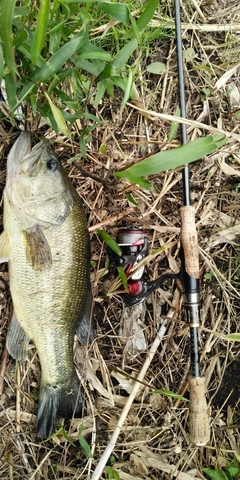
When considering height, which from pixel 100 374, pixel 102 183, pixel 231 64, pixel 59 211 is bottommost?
pixel 100 374

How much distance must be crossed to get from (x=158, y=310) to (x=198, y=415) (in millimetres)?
616

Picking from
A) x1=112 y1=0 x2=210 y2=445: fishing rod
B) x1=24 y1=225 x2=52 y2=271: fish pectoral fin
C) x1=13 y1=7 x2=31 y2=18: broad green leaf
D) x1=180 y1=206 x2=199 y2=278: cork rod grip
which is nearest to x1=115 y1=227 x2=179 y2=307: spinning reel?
x1=112 y1=0 x2=210 y2=445: fishing rod

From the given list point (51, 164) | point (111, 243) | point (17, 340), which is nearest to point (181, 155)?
point (51, 164)

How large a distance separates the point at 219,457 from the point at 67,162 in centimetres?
189

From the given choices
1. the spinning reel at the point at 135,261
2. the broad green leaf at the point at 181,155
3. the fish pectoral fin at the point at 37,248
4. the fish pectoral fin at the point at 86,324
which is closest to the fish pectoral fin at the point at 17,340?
the fish pectoral fin at the point at 86,324

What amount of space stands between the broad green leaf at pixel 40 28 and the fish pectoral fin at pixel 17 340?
1295 millimetres

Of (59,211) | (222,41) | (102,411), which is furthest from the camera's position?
(222,41)

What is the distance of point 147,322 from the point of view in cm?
273

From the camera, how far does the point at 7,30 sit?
62.6 inches

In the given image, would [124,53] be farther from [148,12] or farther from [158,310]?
[158,310]

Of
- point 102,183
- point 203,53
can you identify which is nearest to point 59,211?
point 102,183

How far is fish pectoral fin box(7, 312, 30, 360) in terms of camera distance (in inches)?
94.4

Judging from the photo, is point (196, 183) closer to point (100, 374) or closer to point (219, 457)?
point (100, 374)

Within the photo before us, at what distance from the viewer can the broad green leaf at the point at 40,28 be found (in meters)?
1.53
